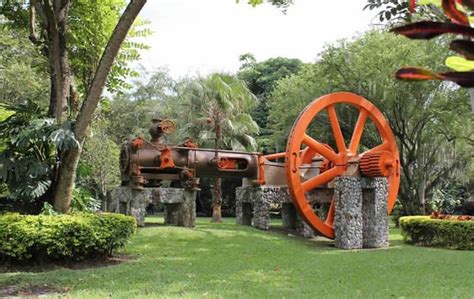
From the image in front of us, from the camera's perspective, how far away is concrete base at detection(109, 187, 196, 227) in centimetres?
1264

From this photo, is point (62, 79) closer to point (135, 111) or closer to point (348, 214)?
point (348, 214)

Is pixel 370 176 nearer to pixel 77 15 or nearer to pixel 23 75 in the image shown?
pixel 77 15

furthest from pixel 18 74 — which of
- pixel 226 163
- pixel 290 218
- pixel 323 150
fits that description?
pixel 323 150

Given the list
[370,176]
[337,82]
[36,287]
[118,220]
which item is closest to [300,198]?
[370,176]

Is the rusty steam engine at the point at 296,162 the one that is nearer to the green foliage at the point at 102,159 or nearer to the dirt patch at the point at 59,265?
the dirt patch at the point at 59,265

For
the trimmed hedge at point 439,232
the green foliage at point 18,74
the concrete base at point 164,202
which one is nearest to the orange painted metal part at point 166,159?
the concrete base at point 164,202

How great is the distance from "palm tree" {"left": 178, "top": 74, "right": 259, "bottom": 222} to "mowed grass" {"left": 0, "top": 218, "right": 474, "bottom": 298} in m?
10.5

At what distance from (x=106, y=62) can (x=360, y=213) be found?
282 inches

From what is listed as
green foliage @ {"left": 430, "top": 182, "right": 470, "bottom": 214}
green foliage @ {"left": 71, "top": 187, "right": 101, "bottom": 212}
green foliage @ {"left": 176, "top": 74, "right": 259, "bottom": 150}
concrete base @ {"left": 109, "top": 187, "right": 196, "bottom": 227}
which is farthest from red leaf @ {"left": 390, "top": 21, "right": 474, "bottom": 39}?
green foliage @ {"left": 430, "top": 182, "right": 470, "bottom": 214}

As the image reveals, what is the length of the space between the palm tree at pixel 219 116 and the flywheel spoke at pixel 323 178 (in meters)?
9.07

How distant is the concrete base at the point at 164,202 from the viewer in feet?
41.5

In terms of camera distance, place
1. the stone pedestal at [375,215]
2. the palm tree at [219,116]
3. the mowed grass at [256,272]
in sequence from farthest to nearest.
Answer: the palm tree at [219,116]
the stone pedestal at [375,215]
the mowed grass at [256,272]

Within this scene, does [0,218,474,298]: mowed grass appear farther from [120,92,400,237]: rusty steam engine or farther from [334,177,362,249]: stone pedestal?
[120,92,400,237]: rusty steam engine

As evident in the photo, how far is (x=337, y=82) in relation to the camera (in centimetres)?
1945
